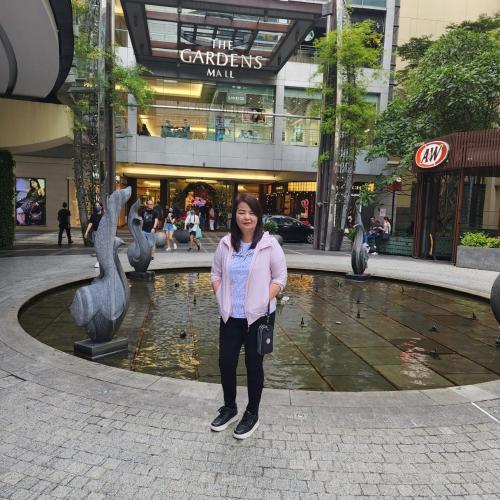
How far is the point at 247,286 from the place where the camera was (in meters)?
3.34

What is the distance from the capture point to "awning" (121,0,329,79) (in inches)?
767

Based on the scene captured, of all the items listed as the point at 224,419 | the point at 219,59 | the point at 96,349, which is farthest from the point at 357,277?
the point at 219,59

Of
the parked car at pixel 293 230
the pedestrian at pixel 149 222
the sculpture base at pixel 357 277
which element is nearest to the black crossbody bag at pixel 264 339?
the sculpture base at pixel 357 277

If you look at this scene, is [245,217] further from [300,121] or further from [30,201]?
[300,121]

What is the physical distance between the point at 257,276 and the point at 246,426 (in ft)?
3.74

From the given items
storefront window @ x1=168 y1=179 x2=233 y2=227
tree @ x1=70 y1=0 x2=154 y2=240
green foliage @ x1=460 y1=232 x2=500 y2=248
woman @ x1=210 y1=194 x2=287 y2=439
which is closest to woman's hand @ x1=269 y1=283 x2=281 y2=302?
woman @ x1=210 y1=194 x2=287 y2=439

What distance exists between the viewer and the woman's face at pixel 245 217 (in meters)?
3.36

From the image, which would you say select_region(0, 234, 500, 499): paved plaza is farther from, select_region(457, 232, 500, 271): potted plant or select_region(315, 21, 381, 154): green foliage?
select_region(315, 21, 381, 154): green foliage

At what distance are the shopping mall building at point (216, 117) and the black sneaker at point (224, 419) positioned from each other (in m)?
22.0

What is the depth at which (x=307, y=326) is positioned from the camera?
719cm

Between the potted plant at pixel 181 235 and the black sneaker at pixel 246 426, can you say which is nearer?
the black sneaker at pixel 246 426

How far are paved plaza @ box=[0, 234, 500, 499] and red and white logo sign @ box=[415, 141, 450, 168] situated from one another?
1274 centimetres

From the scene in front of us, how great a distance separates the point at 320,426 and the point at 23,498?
6.93 feet

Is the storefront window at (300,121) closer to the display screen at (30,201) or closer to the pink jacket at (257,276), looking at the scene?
the display screen at (30,201)
